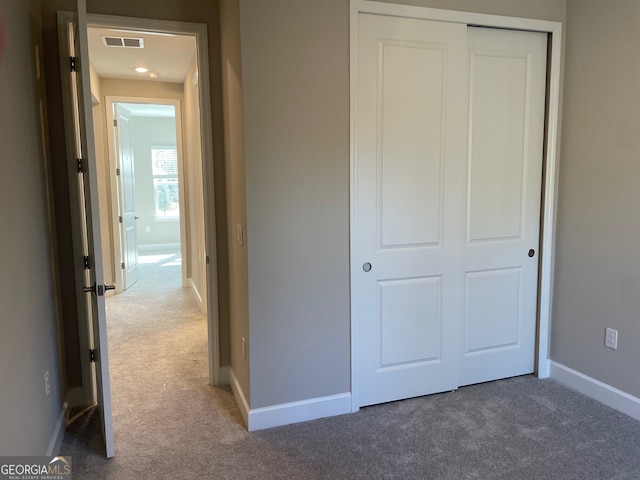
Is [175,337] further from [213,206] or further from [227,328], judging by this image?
[213,206]

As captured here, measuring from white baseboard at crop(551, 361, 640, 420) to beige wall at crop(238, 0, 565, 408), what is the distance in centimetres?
155

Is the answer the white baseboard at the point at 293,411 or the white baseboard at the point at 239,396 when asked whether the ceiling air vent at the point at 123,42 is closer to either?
the white baseboard at the point at 239,396

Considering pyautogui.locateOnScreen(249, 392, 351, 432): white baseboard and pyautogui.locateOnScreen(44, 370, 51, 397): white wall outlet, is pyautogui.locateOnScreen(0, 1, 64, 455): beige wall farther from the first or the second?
pyautogui.locateOnScreen(249, 392, 351, 432): white baseboard

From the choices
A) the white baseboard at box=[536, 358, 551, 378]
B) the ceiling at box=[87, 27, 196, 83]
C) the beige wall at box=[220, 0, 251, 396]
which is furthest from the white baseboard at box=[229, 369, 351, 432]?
the ceiling at box=[87, 27, 196, 83]

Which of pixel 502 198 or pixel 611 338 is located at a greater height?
pixel 502 198

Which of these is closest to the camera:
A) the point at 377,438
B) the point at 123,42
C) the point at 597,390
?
the point at 377,438

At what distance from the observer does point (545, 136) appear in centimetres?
302

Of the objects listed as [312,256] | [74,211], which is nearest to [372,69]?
[312,256]

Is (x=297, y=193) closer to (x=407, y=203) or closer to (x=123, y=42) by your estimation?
(x=407, y=203)

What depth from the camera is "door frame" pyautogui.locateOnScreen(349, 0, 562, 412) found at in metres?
2.50

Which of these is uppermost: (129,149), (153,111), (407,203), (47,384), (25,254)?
(153,111)

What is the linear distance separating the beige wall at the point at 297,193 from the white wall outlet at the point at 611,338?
159 centimetres

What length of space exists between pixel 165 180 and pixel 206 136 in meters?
7.03

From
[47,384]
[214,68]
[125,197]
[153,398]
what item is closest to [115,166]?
[125,197]
